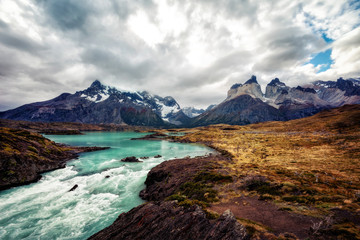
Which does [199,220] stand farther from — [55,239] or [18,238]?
[18,238]

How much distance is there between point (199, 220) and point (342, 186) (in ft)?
74.1

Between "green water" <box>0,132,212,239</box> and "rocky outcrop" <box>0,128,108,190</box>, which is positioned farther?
"rocky outcrop" <box>0,128,108,190</box>

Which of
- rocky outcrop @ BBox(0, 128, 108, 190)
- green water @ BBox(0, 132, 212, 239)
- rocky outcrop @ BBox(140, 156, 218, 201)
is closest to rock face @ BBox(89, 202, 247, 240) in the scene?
green water @ BBox(0, 132, 212, 239)

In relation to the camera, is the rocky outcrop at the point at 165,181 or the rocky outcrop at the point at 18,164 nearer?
the rocky outcrop at the point at 165,181

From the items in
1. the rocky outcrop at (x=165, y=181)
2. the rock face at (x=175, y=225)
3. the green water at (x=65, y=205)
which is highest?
the rock face at (x=175, y=225)

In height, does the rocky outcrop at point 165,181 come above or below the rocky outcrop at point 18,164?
below

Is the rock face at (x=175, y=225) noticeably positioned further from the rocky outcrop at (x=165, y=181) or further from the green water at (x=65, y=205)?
the rocky outcrop at (x=165, y=181)

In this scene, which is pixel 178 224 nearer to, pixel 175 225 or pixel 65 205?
pixel 175 225

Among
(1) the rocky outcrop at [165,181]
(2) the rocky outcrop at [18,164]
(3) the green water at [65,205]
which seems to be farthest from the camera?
(2) the rocky outcrop at [18,164]

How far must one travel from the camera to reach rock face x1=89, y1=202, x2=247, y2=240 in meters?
11.5

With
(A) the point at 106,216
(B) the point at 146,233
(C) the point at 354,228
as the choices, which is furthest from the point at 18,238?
(C) the point at 354,228

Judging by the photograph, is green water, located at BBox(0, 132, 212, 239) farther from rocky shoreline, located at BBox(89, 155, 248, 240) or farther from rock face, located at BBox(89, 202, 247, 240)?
rock face, located at BBox(89, 202, 247, 240)

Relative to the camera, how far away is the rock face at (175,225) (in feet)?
37.8

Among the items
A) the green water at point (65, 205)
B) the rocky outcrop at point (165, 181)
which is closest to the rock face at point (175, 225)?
the green water at point (65, 205)
